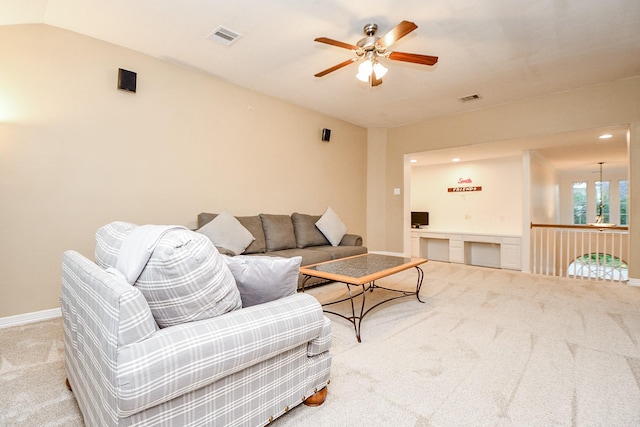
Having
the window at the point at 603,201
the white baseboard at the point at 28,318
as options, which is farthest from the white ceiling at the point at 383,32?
the window at the point at 603,201

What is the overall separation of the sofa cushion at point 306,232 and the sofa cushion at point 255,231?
0.61m

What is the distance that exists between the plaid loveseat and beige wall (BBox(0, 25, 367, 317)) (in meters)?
1.73

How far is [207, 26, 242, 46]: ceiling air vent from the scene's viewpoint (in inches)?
115

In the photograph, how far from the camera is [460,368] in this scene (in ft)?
6.53

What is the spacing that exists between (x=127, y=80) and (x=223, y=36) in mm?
1149

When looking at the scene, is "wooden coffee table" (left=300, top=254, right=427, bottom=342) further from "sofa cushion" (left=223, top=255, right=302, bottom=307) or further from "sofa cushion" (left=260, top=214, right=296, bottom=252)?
"sofa cushion" (left=260, top=214, right=296, bottom=252)

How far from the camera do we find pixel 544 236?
588cm

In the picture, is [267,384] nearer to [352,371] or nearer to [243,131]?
[352,371]

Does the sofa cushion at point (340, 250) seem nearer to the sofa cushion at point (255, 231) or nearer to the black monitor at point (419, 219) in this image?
the sofa cushion at point (255, 231)

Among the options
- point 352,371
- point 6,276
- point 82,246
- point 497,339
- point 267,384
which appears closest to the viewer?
point 267,384

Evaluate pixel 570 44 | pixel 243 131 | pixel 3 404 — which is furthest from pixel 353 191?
pixel 3 404

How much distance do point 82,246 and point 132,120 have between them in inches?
55.9

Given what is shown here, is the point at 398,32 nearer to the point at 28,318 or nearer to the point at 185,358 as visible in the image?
the point at 185,358

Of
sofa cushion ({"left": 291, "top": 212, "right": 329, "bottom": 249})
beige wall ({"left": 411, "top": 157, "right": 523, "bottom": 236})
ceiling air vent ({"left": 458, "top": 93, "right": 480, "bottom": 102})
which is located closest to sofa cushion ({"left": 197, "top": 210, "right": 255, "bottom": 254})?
sofa cushion ({"left": 291, "top": 212, "right": 329, "bottom": 249})
